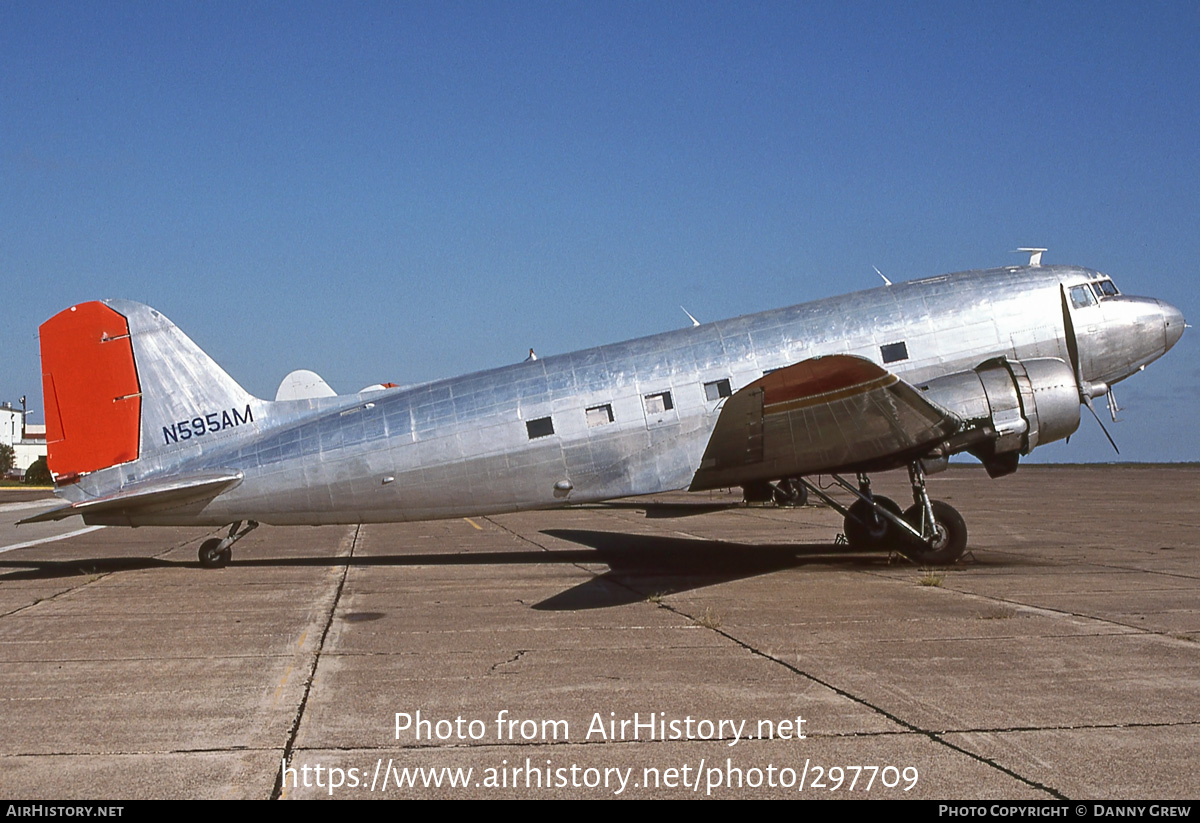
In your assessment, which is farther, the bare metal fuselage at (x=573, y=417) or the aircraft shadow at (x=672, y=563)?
the bare metal fuselage at (x=573, y=417)

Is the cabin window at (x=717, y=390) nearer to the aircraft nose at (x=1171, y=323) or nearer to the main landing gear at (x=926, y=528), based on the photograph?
the main landing gear at (x=926, y=528)

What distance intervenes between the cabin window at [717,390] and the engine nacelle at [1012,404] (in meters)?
2.87

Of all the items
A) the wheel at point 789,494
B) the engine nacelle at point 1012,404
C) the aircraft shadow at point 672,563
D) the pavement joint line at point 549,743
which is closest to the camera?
the pavement joint line at point 549,743

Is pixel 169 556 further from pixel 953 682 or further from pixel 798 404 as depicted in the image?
pixel 953 682

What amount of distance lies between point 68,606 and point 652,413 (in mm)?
7975

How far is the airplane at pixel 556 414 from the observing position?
13945mm

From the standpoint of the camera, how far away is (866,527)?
53.8 feet

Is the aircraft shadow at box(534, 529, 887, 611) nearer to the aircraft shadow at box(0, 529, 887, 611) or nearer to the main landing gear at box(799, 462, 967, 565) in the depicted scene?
the aircraft shadow at box(0, 529, 887, 611)

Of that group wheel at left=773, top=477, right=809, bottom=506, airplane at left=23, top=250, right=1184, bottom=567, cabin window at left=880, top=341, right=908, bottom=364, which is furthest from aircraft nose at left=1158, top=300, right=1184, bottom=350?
wheel at left=773, top=477, right=809, bottom=506

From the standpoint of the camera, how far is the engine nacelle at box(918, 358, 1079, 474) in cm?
1370

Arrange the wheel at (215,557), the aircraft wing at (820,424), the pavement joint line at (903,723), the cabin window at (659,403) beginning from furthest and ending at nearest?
1. the wheel at (215,557)
2. the cabin window at (659,403)
3. the aircraft wing at (820,424)
4. the pavement joint line at (903,723)

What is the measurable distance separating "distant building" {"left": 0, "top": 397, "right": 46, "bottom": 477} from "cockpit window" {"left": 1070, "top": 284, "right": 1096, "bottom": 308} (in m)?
119

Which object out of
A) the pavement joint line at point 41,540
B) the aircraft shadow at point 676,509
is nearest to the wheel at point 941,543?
the aircraft shadow at point 676,509

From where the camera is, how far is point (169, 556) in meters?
18.8
